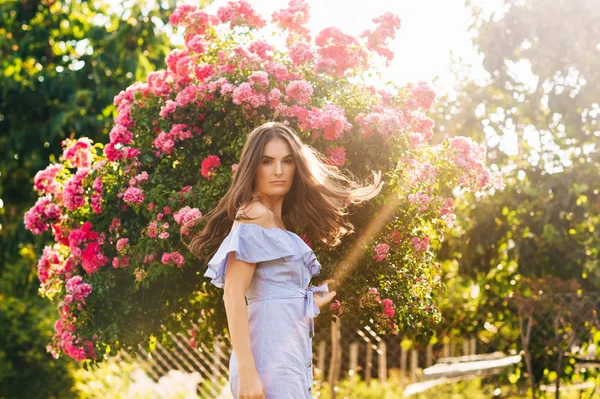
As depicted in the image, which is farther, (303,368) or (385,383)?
(385,383)

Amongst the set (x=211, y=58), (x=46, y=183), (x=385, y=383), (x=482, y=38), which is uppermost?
(x=482, y=38)

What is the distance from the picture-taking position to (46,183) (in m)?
5.14

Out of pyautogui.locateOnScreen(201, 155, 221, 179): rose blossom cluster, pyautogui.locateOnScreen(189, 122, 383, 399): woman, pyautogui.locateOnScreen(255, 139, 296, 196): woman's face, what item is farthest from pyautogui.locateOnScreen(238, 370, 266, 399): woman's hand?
pyautogui.locateOnScreen(201, 155, 221, 179): rose blossom cluster

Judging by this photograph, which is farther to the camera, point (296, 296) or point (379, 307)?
point (379, 307)

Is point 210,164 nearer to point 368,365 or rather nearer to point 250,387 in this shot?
point 250,387

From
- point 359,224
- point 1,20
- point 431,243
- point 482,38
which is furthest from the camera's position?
point 1,20

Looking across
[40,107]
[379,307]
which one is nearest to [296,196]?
[379,307]

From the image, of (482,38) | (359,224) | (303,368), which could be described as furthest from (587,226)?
(303,368)

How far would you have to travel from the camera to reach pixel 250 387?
2643mm

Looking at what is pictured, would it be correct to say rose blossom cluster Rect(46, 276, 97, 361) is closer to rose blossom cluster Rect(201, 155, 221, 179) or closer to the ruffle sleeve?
rose blossom cluster Rect(201, 155, 221, 179)

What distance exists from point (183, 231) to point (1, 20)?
734cm

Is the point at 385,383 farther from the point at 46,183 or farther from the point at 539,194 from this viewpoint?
the point at 46,183

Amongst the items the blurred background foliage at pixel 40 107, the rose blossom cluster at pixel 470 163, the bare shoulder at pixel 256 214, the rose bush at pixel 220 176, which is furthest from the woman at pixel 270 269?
the blurred background foliage at pixel 40 107

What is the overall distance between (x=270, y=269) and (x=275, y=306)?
13 cm
